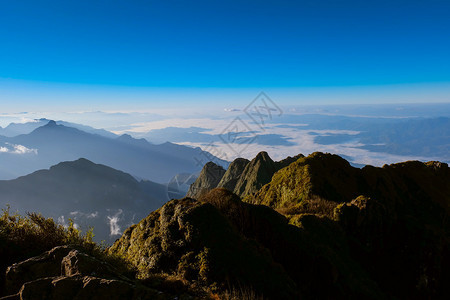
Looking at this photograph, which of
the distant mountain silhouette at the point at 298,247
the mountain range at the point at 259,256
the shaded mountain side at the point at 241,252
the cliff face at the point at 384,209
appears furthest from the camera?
the cliff face at the point at 384,209

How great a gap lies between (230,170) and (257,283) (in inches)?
3926

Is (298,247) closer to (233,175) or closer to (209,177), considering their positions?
(233,175)

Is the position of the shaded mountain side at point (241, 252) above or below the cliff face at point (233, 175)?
above

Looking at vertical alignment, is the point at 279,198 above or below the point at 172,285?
below

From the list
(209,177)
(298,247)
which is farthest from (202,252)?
(209,177)

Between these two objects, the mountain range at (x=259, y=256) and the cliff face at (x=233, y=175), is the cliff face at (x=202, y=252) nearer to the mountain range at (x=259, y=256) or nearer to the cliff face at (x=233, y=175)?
the mountain range at (x=259, y=256)

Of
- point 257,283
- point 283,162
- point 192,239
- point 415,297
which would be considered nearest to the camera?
point 257,283

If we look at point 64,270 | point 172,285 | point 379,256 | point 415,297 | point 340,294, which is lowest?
point 415,297

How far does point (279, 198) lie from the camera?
20219mm

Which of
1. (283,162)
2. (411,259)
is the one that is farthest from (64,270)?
(283,162)

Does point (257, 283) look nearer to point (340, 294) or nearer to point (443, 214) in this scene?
point (340, 294)

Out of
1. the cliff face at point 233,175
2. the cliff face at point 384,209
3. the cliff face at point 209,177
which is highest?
the cliff face at point 384,209

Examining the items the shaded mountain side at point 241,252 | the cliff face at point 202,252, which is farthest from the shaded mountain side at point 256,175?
the cliff face at point 202,252

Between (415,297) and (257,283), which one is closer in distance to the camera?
(257,283)
